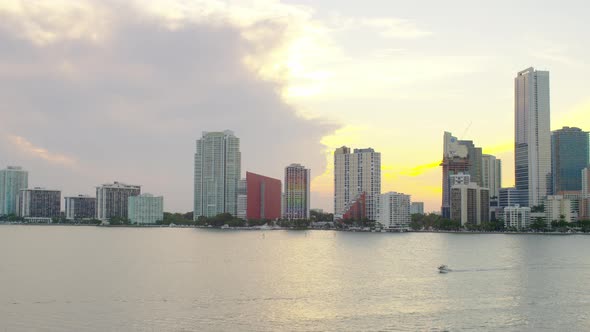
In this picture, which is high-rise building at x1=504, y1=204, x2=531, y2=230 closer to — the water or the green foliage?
the green foliage

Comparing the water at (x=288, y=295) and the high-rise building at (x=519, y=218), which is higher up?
the high-rise building at (x=519, y=218)

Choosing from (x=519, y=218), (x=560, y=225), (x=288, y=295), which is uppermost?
(x=519, y=218)

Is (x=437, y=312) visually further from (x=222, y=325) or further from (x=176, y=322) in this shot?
(x=176, y=322)

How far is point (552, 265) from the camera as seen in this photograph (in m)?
68.9

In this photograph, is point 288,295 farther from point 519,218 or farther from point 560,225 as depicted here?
point 519,218

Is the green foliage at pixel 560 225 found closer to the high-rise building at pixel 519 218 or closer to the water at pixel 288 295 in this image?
the high-rise building at pixel 519 218

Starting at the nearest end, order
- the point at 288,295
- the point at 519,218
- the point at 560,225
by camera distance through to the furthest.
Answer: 1. the point at 288,295
2. the point at 560,225
3. the point at 519,218

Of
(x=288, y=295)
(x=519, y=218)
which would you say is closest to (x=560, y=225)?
(x=519, y=218)

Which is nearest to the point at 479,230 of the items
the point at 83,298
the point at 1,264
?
the point at 1,264

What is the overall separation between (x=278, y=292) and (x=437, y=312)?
41.6ft

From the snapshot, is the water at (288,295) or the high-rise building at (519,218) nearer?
the water at (288,295)

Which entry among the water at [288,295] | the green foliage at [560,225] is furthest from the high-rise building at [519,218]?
the water at [288,295]

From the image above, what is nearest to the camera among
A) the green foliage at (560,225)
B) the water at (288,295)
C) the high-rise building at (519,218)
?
the water at (288,295)

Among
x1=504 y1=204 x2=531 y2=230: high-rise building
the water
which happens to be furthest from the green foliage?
the water
